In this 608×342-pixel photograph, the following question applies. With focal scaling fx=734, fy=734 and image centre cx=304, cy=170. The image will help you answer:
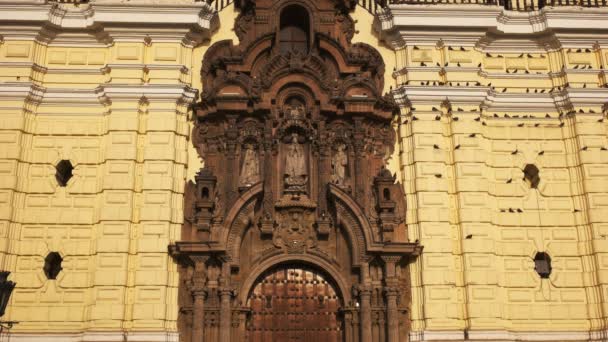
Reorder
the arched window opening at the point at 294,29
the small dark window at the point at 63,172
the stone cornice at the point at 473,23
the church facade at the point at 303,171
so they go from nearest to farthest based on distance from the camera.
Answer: the church facade at the point at 303,171 → the small dark window at the point at 63,172 → the stone cornice at the point at 473,23 → the arched window opening at the point at 294,29

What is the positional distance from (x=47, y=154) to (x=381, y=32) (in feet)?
24.9

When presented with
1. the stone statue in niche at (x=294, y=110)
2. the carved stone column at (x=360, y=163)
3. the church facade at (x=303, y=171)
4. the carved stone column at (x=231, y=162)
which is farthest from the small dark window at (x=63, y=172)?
the carved stone column at (x=360, y=163)

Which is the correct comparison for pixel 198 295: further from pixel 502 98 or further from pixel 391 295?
pixel 502 98

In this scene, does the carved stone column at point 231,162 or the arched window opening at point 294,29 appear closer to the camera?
the carved stone column at point 231,162

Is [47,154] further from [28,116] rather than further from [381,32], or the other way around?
[381,32]

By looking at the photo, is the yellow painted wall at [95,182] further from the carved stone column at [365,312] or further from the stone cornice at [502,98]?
the stone cornice at [502,98]

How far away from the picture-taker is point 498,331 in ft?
45.9

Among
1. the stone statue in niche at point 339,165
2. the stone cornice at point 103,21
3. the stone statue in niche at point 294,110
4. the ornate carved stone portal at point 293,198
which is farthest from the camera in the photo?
the stone statue in niche at point 294,110

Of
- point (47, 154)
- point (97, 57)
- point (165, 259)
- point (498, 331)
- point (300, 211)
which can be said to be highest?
point (97, 57)

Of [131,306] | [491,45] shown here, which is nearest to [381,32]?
[491,45]

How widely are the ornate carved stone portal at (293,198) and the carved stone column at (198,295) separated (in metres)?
0.02

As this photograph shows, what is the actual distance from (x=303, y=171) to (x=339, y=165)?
775 millimetres

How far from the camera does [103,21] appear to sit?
15336 millimetres

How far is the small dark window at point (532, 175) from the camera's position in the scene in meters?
15.6
